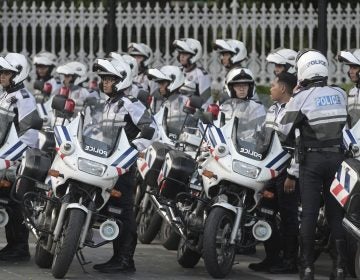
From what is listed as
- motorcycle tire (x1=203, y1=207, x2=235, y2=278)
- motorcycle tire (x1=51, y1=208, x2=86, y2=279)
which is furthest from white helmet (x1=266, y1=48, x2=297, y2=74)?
motorcycle tire (x1=51, y1=208, x2=86, y2=279)

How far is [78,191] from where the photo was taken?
12.0 meters

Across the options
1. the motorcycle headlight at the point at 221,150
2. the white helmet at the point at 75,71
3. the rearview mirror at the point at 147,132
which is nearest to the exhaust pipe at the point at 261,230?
the motorcycle headlight at the point at 221,150

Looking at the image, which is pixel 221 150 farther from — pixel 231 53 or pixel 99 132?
pixel 231 53

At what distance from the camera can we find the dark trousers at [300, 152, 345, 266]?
11.8 m

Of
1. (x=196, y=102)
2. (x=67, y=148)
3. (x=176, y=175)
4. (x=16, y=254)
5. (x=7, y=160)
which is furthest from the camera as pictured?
(x=196, y=102)

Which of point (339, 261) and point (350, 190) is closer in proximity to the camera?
point (350, 190)

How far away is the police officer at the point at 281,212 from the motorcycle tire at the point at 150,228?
177 centimetres

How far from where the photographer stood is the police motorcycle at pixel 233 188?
1212 centimetres

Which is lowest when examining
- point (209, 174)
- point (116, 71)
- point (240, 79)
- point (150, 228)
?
point (150, 228)

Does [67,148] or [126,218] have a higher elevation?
[67,148]

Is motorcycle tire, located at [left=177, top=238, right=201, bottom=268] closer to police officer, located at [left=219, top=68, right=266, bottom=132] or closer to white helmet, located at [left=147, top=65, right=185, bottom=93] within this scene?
police officer, located at [left=219, top=68, right=266, bottom=132]

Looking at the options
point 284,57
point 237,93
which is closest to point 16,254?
point 237,93

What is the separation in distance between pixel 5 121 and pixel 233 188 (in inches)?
85.7

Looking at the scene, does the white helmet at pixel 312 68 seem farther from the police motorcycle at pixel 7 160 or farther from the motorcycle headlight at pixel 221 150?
the police motorcycle at pixel 7 160
